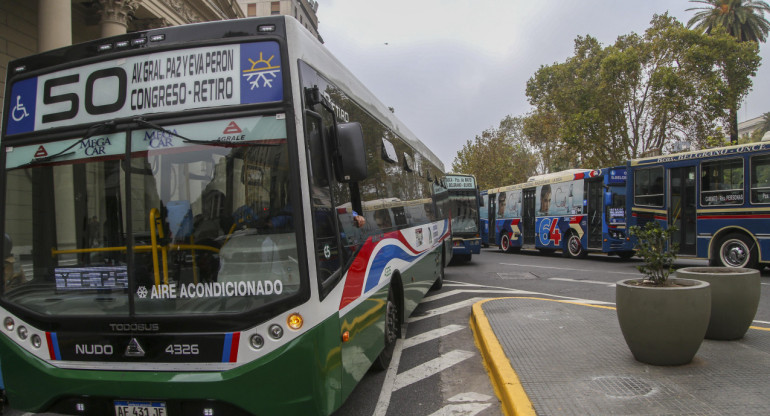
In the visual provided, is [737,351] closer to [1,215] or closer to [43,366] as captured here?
[43,366]

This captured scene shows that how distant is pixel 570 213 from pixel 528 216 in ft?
11.6

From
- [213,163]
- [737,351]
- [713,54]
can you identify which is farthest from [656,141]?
[213,163]

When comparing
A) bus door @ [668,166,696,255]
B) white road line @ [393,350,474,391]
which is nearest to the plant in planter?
white road line @ [393,350,474,391]

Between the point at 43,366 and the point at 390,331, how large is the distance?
3.51 m

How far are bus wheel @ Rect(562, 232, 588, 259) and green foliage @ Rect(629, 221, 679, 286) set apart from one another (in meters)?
15.6

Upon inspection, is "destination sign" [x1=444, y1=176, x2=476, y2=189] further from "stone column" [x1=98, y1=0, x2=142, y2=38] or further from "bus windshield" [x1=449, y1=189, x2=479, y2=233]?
"stone column" [x1=98, y1=0, x2=142, y2=38]

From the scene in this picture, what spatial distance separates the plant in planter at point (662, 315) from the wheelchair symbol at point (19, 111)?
5345 mm

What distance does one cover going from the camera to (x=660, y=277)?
16.4 feet

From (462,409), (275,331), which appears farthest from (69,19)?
(462,409)

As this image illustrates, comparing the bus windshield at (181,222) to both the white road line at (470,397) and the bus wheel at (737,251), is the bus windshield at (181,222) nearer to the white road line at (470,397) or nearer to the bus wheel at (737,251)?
the white road line at (470,397)

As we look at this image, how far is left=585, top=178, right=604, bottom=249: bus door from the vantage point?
1900cm

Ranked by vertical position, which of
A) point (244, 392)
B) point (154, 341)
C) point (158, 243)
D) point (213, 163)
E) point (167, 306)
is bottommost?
point (244, 392)

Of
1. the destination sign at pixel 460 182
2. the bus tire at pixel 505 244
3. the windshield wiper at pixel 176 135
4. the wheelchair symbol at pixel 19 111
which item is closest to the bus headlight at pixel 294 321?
the windshield wiper at pixel 176 135

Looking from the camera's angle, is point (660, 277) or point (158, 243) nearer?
point (158, 243)
